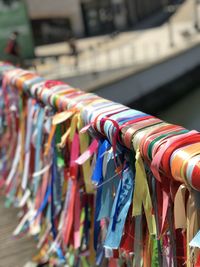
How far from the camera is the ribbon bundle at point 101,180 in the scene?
149cm

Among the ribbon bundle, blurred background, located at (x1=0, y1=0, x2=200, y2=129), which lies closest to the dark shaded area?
blurred background, located at (x1=0, y1=0, x2=200, y2=129)

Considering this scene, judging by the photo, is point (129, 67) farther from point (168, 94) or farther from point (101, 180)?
point (101, 180)

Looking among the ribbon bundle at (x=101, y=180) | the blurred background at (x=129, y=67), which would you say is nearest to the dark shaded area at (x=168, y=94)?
the blurred background at (x=129, y=67)

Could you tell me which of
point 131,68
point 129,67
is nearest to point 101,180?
point 131,68

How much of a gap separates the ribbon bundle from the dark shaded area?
9066 mm

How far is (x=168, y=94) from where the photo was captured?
1421cm

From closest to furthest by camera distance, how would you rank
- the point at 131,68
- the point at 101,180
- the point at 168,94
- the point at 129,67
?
the point at 101,180
the point at 131,68
the point at 129,67
the point at 168,94

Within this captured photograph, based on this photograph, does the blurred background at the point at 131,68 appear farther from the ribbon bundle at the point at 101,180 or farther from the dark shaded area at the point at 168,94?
the ribbon bundle at the point at 101,180

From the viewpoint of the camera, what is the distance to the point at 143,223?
176 cm

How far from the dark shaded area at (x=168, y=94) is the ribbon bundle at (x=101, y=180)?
9.07 m

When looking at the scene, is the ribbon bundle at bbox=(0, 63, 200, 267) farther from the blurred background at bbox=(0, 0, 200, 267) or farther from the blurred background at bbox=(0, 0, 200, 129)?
the blurred background at bbox=(0, 0, 200, 267)

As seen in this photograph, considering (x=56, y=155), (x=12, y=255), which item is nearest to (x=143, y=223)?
(x=56, y=155)

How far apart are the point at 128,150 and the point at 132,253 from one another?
0.38 metres

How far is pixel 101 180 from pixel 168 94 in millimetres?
12488
